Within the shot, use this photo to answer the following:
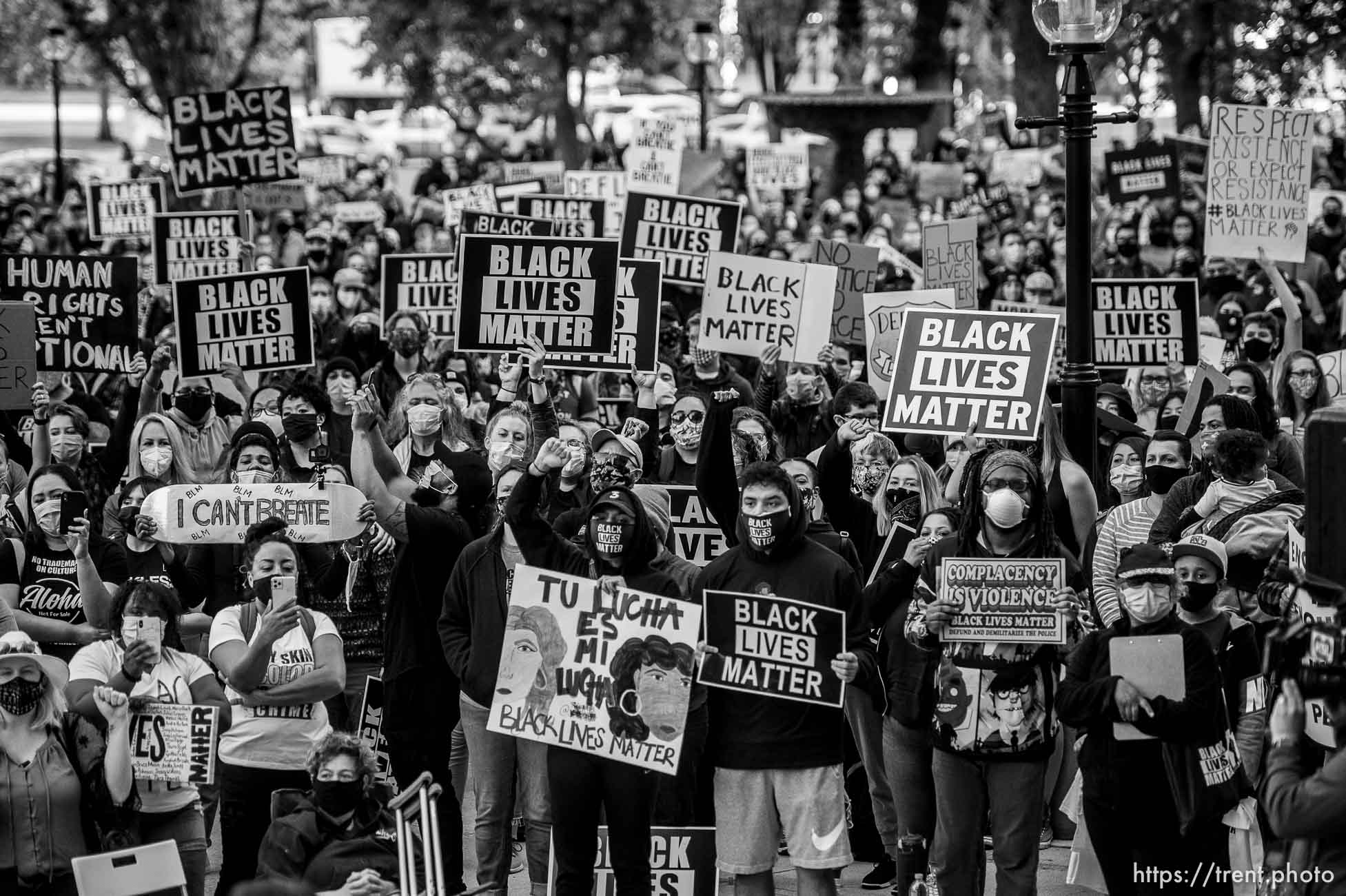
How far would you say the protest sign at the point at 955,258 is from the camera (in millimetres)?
13289

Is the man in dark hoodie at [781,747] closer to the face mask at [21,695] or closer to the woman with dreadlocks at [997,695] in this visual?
the woman with dreadlocks at [997,695]

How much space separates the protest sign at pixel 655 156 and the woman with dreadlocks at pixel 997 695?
13.2 m

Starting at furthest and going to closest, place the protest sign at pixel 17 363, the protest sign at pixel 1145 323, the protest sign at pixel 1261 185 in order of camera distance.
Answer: the protest sign at pixel 1261 185 → the protest sign at pixel 1145 323 → the protest sign at pixel 17 363

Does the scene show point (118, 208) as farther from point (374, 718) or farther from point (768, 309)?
point (374, 718)

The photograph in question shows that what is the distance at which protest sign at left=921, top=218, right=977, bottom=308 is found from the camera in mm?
13289

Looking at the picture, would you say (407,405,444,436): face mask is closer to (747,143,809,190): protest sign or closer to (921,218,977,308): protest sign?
(921,218,977,308): protest sign

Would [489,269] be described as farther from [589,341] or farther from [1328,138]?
[1328,138]

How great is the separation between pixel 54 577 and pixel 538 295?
3.37m

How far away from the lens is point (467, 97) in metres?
37.6

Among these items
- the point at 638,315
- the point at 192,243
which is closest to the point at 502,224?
the point at 192,243

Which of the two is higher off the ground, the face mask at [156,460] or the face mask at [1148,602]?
the face mask at [156,460]

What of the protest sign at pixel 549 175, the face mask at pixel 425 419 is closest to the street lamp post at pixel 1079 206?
the face mask at pixel 425 419

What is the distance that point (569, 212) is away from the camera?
1667cm

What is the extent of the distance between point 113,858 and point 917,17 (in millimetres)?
29275
